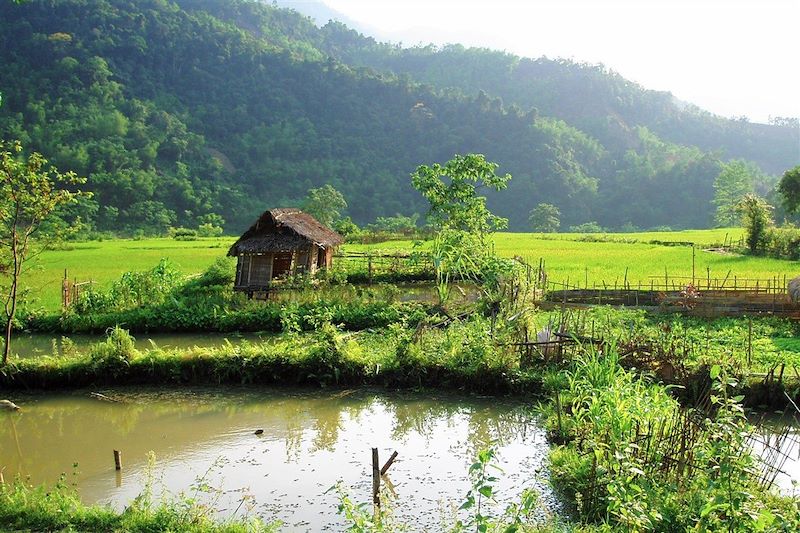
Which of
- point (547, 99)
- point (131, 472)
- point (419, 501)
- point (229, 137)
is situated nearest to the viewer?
point (419, 501)

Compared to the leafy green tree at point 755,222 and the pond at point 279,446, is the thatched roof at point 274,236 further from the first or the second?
the leafy green tree at point 755,222

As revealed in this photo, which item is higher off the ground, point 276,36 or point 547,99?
point 276,36

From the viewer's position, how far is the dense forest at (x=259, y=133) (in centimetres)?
5588

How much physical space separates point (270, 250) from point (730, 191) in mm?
56120

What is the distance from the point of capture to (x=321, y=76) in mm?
80562

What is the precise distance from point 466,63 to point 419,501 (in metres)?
106

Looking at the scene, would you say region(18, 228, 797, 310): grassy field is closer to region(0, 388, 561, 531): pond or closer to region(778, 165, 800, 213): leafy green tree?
region(778, 165, 800, 213): leafy green tree

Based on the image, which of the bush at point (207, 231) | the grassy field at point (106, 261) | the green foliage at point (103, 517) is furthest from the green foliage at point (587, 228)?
the green foliage at point (103, 517)

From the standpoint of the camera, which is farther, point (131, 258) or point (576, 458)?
point (131, 258)

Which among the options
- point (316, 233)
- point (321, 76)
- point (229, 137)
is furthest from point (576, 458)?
point (321, 76)

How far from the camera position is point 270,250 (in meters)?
22.0

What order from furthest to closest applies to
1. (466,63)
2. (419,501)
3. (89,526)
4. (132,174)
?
(466,63)
(132,174)
(419,501)
(89,526)

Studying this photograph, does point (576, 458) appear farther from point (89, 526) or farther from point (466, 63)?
point (466, 63)

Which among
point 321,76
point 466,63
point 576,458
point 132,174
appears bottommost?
point 576,458
